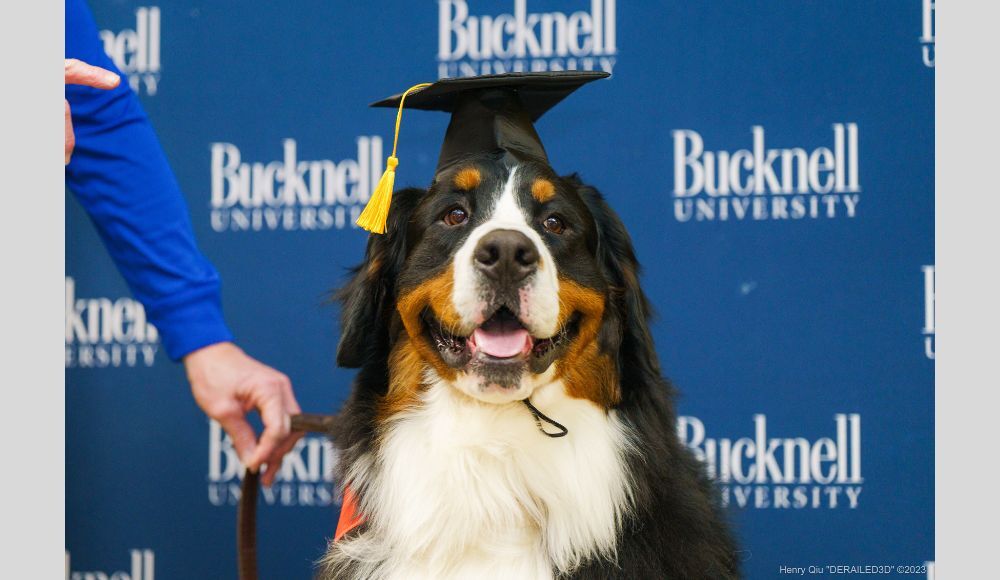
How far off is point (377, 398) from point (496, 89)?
0.85m

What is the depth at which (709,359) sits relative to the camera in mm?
3248

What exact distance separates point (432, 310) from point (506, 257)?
274mm

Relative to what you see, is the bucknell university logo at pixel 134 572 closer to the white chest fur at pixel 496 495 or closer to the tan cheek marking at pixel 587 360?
the white chest fur at pixel 496 495

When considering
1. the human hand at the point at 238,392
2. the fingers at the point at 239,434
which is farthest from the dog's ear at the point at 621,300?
the fingers at the point at 239,434

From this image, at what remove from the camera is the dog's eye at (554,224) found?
2.10 metres

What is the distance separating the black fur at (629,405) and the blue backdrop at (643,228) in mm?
997

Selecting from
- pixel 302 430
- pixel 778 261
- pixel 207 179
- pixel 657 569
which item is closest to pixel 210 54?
→ pixel 207 179

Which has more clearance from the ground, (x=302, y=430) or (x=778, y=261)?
(x=778, y=261)

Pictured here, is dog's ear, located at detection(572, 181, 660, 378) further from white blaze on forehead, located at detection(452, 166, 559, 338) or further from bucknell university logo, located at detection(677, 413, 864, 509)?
bucknell university logo, located at detection(677, 413, 864, 509)

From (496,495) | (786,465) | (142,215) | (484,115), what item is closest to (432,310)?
(496,495)

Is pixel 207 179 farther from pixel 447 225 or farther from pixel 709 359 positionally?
pixel 709 359

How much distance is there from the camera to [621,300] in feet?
7.22

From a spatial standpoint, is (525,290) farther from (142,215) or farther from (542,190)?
(142,215)

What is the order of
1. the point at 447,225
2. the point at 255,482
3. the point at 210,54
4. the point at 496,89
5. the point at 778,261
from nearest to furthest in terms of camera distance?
the point at 447,225, the point at 496,89, the point at 255,482, the point at 778,261, the point at 210,54
